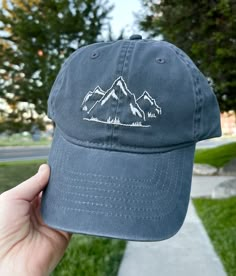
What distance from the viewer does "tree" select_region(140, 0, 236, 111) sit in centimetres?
443

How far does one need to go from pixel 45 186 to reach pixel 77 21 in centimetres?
947

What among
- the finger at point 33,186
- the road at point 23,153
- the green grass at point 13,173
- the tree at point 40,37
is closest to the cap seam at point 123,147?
the finger at point 33,186

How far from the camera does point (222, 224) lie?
4.39 m

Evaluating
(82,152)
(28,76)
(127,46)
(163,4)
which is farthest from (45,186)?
(28,76)

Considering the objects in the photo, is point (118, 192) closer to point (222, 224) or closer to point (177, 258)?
point (177, 258)

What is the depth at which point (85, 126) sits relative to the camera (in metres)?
1.29

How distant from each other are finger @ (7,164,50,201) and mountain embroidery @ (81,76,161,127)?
242 millimetres

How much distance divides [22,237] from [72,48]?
8180mm

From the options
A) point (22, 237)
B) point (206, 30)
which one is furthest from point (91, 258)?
point (206, 30)

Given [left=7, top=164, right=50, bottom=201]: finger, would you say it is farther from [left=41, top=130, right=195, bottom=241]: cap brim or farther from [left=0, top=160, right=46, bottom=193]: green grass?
[left=0, top=160, right=46, bottom=193]: green grass

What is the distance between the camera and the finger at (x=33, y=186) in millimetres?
1321

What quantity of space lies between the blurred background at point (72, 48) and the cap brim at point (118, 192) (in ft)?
1.91

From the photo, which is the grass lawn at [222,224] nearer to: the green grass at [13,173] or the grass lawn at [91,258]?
the grass lawn at [91,258]

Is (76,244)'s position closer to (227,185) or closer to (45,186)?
(45,186)
